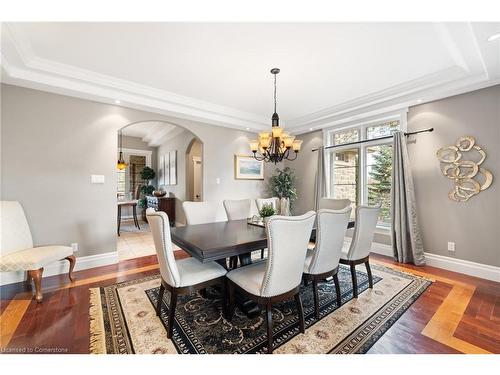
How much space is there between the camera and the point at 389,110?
3699 millimetres

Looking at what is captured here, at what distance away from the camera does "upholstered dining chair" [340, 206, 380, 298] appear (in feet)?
7.49

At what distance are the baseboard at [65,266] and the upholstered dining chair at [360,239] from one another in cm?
335

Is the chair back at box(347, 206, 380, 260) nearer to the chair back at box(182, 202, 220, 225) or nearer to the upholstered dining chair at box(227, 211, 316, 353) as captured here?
the upholstered dining chair at box(227, 211, 316, 353)

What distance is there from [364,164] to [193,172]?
170 inches

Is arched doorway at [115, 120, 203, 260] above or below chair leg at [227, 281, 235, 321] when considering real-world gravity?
above

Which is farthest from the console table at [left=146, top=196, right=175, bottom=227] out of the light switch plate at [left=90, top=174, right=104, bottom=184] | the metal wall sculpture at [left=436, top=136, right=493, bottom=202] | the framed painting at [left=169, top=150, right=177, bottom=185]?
the metal wall sculpture at [left=436, top=136, right=493, bottom=202]

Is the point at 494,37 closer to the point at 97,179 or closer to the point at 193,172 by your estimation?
the point at 97,179

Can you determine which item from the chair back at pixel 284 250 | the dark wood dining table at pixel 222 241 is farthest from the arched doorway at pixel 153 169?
the chair back at pixel 284 250

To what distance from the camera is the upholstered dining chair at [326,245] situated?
6.25ft

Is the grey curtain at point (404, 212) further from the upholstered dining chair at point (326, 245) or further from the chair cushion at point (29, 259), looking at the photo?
the chair cushion at point (29, 259)

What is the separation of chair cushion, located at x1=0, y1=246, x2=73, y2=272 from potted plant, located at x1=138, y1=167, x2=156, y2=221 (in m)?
4.61
